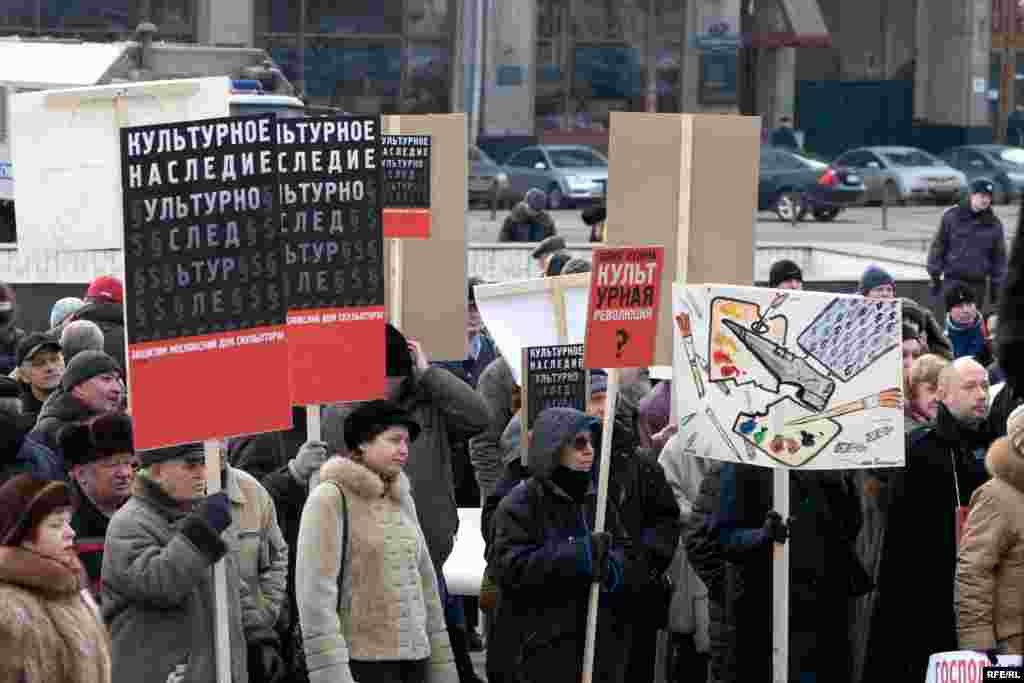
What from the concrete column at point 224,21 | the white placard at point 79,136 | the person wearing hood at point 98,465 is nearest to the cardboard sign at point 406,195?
the white placard at point 79,136

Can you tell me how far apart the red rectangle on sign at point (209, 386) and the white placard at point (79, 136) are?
231 cm

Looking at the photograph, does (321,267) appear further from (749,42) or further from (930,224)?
(749,42)

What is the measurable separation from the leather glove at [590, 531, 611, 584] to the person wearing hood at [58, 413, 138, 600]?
1.55m

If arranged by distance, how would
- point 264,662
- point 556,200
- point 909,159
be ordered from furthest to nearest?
point 909,159 → point 556,200 → point 264,662

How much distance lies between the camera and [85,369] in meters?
7.59

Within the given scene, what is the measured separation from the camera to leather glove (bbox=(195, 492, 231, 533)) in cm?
585

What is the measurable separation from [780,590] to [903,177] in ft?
103

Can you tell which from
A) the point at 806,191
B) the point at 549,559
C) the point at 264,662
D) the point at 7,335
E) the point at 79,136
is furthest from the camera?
the point at 806,191

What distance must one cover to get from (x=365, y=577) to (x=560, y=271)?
4905mm

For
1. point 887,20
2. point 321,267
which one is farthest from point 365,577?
point 887,20

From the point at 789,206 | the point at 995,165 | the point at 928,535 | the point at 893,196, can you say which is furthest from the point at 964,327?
the point at 995,165

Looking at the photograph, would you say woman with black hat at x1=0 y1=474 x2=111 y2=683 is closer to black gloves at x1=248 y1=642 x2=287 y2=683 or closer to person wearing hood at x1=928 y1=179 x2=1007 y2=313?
black gloves at x1=248 y1=642 x2=287 y2=683

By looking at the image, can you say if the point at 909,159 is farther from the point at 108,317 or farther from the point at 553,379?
the point at 553,379

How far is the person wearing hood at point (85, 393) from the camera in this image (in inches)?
296
